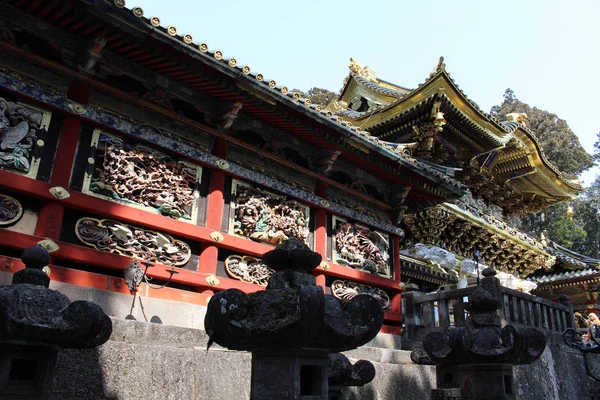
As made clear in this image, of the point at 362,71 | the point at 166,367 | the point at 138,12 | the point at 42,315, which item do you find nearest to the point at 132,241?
the point at 166,367

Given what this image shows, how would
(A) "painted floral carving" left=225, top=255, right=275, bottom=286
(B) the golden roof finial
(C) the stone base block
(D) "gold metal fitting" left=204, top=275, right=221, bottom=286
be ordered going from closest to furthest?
(C) the stone base block → (D) "gold metal fitting" left=204, top=275, right=221, bottom=286 → (A) "painted floral carving" left=225, top=255, right=275, bottom=286 → (B) the golden roof finial

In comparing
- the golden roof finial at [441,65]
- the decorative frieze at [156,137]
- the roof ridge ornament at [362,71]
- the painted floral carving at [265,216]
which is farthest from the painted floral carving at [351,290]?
the roof ridge ornament at [362,71]

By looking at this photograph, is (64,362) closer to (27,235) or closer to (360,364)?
(27,235)

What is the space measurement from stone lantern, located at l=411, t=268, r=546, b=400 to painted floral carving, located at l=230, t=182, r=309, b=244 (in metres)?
3.91

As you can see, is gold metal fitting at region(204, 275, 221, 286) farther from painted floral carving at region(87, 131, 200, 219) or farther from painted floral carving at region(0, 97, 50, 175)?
painted floral carving at region(0, 97, 50, 175)

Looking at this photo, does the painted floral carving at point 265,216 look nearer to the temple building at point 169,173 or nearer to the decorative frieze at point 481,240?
the temple building at point 169,173

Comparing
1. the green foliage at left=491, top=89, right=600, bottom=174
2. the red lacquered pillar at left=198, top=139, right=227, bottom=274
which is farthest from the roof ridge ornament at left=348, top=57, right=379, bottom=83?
the green foliage at left=491, top=89, right=600, bottom=174

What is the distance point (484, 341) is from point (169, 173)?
200 inches

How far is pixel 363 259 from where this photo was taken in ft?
34.3

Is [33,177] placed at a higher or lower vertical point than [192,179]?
lower

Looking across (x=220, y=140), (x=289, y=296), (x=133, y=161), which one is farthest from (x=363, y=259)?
(x=289, y=296)

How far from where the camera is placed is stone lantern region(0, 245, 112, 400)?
11.0 feet

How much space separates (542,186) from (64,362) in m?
22.5

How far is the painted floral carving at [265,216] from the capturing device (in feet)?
28.2
